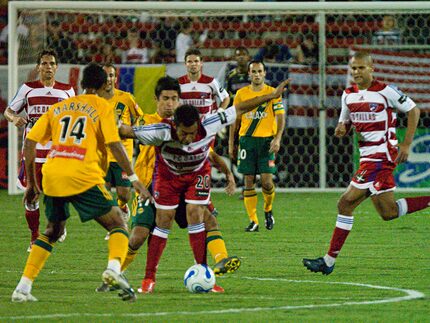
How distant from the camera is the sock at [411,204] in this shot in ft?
30.7

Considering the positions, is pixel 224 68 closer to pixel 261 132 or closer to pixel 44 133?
pixel 261 132

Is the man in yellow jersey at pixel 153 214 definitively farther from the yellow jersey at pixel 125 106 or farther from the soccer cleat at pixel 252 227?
the soccer cleat at pixel 252 227

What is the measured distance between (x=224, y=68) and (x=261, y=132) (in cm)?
487

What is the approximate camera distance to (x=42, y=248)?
7309 mm

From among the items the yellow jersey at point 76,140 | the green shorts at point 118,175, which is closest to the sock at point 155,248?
the yellow jersey at point 76,140

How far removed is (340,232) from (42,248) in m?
2.76

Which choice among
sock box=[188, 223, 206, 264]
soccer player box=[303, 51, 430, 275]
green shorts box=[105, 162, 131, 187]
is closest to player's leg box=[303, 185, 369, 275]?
soccer player box=[303, 51, 430, 275]

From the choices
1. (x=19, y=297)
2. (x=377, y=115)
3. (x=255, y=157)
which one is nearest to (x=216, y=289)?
(x=19, y=297)

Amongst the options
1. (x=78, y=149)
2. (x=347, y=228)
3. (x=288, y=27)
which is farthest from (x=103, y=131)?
(x=288, y=27)

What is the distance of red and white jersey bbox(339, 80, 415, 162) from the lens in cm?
908

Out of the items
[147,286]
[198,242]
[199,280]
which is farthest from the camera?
[198,242]

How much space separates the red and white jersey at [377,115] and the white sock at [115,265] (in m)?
2.91

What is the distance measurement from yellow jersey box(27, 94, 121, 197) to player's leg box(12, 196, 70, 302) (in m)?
0.14

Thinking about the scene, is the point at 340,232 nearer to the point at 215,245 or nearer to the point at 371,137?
the point at 371,137
